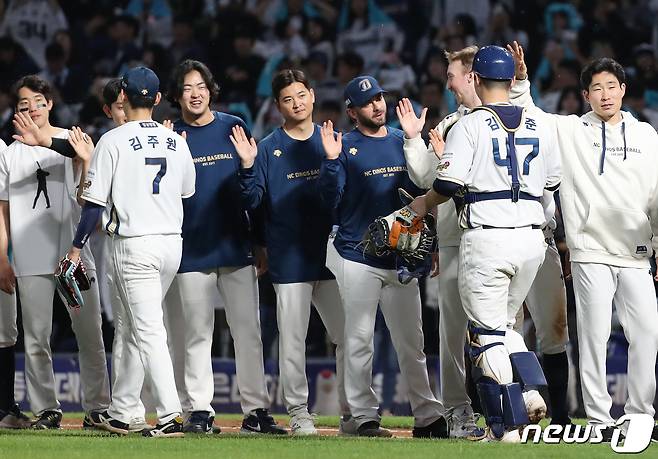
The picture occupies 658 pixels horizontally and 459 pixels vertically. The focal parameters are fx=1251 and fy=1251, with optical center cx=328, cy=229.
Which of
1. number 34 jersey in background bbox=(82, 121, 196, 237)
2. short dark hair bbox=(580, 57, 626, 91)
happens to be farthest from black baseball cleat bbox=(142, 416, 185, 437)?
short dark hair bbox=(580, 57, 626, 91)

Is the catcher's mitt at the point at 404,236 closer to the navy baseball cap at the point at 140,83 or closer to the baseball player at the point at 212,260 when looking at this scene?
the baseball player at the point at 212,260

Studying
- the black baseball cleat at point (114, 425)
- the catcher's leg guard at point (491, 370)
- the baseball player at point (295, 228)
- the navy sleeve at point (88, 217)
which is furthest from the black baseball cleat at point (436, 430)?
the navy sleeve at point (88, 217)

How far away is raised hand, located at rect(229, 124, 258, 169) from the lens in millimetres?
8844

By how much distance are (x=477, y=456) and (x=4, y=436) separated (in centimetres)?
343

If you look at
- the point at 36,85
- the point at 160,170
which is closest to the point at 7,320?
the point at 36,85

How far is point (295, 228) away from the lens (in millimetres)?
9156

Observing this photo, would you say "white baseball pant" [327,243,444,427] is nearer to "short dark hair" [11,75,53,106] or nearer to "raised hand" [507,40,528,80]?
"raised hand" [507,40,528,80]

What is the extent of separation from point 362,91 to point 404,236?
3.94 ft

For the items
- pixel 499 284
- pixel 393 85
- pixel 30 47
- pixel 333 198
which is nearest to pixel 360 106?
pixel 333 198

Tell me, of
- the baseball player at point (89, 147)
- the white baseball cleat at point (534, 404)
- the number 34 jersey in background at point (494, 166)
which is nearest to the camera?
the white baseball cleat at point (534, 404)

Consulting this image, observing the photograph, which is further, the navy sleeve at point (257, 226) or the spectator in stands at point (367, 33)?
the spectator in stands at point (367, 33)

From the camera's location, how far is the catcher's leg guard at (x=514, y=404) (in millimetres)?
7402

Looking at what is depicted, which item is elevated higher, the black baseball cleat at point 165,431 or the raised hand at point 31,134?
the raised hand at point 31,134

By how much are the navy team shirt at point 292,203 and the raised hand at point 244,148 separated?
0.17 m
